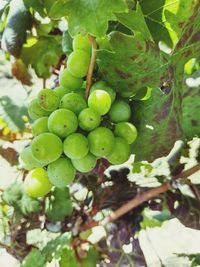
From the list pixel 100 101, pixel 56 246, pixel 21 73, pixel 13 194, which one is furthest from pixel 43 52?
pixel 100 101

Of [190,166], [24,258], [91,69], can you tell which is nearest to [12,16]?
[91,69]

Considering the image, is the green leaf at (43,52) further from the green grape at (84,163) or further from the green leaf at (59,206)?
the green grape at (84,163)

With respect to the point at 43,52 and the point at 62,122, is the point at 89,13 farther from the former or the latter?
the point at 43,52

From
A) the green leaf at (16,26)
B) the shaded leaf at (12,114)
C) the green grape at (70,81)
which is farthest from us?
the shaded leaf at (12,114)

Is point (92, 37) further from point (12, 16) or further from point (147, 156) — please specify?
point (12, 16)

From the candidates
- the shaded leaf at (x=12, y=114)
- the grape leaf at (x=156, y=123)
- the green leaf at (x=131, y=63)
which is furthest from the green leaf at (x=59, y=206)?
the green leaf at (x=131, y=63)

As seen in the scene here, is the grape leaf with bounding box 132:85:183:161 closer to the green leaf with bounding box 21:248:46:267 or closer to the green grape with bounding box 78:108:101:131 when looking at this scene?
the green grape with bounding box 78:108:101:131
